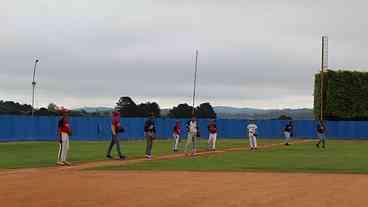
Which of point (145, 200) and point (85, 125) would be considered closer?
point (145, 200)

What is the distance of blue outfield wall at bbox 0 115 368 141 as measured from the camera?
5728 cm

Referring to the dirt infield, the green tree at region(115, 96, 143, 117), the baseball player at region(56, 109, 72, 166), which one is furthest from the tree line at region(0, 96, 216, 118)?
the dirt infield

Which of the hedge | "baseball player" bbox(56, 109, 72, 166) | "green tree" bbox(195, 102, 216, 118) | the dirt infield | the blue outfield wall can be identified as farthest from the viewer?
"green tree" bbox(195, 102, 216, 118)

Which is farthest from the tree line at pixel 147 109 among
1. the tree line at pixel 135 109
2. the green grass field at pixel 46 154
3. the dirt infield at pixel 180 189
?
the dirt infield at pixel 180 189

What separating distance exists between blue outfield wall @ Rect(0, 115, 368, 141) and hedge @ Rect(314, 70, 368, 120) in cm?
203

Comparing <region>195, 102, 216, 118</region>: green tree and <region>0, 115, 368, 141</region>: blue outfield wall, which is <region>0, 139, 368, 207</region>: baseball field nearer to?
<region>0, 115, 368, 141</region>: blue outfield wall

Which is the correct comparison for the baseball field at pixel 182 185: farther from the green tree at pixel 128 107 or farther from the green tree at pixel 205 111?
the green tree at pixel 205 111

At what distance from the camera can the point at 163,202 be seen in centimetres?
1407

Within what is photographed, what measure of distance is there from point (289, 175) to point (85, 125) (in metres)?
44.2

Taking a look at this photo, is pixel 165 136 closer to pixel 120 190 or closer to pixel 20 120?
pixel 20 120

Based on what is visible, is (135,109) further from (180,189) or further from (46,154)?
(180,189)

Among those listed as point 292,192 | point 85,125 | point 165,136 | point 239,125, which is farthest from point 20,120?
point 292,192

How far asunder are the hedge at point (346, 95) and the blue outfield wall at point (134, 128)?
203 centimetres

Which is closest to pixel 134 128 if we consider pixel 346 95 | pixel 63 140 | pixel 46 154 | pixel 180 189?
pixel 346 95
